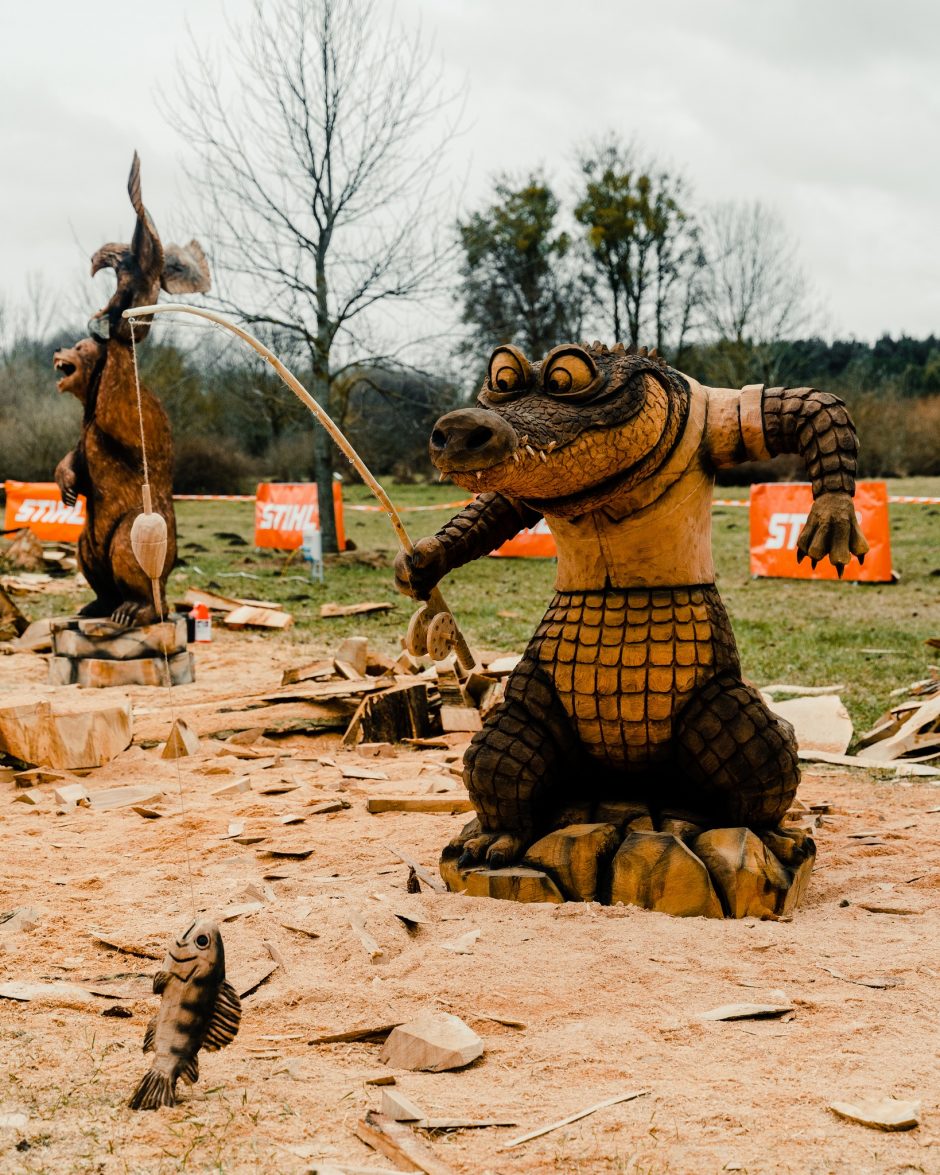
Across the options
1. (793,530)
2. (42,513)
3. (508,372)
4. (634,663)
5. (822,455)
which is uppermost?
(508,372)

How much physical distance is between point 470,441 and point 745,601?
904 cm

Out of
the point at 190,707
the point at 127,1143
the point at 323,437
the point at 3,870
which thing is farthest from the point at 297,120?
the point at 127,1143

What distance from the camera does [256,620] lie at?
32.2 feet

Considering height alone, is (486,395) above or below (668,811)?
above

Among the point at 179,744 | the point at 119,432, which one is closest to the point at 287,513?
the point at 119,432

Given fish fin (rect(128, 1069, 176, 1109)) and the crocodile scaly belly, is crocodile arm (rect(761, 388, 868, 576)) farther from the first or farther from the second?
fish fin (rect(128, 1069, 176, 1109))

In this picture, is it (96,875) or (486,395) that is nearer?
(486,395)

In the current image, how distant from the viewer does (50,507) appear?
16.8m

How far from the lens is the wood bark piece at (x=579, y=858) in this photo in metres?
2.95

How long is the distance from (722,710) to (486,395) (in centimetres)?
→ 103

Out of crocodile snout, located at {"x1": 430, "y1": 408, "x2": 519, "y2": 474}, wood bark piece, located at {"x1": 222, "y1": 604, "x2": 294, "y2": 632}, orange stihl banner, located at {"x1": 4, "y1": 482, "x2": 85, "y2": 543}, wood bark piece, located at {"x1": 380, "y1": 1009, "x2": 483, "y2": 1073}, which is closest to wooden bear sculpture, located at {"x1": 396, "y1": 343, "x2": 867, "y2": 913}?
crocodile snout, located at {"x1": 430, "y1": 408, "x2": 519, "y2": 474}

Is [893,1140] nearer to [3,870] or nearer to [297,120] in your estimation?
[3,870]

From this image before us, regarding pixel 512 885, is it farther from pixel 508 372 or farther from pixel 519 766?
pixel 508 372

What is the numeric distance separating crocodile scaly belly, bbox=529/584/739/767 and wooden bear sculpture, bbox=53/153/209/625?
4.81 m
